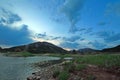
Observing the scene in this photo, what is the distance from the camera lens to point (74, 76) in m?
26.6

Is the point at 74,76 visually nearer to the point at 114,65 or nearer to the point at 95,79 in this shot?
the point at 95,79

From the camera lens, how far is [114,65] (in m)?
30.6

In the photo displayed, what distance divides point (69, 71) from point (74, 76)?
3.49 meters

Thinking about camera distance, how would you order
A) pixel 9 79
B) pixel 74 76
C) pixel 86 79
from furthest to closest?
pixel 9 79 < pixel 74 76 < pixel 86 79

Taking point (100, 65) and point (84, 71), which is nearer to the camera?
point (84, 71)

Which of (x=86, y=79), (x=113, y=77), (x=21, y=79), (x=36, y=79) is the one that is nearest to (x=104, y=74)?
(x=113, y=77)

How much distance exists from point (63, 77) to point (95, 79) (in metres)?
4.32

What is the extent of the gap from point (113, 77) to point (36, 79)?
1331cm

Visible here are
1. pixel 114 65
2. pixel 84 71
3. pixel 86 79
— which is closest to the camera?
pixel 86 79

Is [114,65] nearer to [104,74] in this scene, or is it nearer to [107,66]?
[107,66]

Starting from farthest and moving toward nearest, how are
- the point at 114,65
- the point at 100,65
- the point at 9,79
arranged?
the point at 9,79, the point at 100,65, the point at 114,65

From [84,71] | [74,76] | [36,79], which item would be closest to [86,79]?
[74,76]

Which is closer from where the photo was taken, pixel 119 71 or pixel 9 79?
pixel 119 71

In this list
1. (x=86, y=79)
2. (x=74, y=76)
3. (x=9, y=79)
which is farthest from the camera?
(x=9, y=79)
